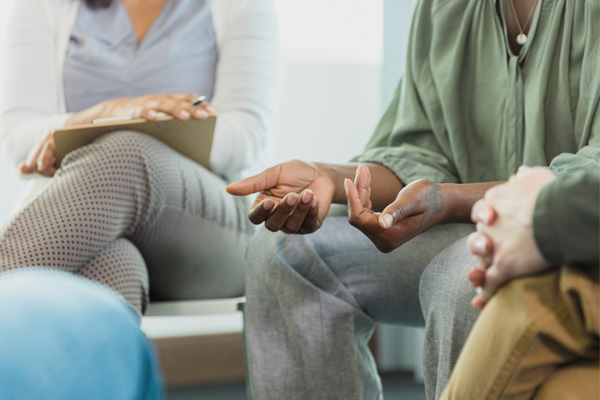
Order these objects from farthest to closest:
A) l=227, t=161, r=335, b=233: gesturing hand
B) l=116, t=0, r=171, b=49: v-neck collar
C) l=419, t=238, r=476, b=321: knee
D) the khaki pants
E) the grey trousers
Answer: l=116, t=0, r=171, b=49: v-neck collar < the grey trousers < l=227, t=161, r=335, b=233: gesturing hand < l=419, t=238, r=476, b=321: knee < the khaki pants

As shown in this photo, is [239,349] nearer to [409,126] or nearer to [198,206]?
[198,206]

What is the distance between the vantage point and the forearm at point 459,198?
2.81 ft

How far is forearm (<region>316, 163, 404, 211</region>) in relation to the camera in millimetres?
976

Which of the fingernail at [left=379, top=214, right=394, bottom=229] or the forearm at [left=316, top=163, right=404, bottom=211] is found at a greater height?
the fingernail at [left=379, top=214, right=394, bottom=229]

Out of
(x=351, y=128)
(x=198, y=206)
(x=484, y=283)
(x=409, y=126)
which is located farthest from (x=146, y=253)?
(x=351, y=128)

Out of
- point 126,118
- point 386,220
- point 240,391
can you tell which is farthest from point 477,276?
point 240,391

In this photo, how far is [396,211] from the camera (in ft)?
2.56

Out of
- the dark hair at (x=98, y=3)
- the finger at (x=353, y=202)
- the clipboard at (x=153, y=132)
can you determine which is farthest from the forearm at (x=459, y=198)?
the dark hair at (x=98, y=3)

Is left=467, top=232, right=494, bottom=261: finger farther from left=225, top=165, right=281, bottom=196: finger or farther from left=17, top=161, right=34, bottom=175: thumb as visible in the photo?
left=17, top=161, right=34, bottom=175: thumb

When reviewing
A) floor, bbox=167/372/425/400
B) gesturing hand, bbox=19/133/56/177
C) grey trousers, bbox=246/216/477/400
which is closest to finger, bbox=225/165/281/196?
grey trousers, bbox=246/216/477/400

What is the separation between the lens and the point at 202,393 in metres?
2.08

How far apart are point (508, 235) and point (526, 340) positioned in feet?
0.29

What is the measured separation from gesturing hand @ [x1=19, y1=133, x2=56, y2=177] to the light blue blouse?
0.27m

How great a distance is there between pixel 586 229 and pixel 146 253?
76 centimetres
